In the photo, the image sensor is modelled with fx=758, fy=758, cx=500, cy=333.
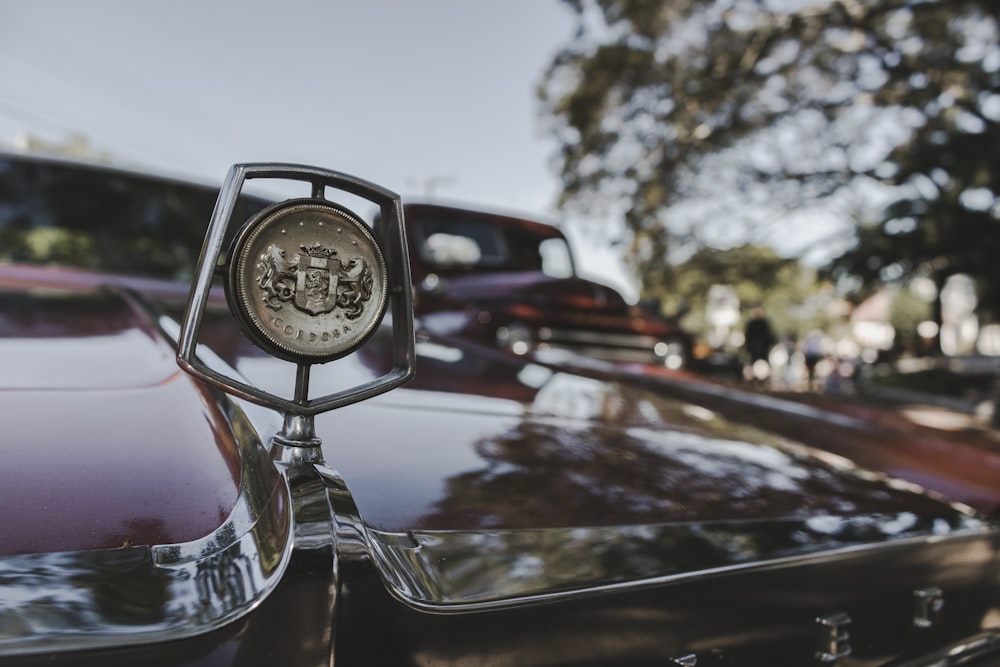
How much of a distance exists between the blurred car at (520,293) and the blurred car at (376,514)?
5.91ft

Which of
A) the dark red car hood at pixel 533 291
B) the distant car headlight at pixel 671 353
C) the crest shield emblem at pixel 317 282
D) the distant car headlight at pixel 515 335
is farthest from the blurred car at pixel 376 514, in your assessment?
the distant car headlight at pixel 671 353

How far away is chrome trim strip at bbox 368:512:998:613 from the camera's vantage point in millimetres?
765

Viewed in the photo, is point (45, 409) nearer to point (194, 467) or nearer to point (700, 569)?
point (194, 467)

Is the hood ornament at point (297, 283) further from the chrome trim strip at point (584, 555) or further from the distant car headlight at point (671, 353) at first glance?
the distant car headlight at point (671, 353)

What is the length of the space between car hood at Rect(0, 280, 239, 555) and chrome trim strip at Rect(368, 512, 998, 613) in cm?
21

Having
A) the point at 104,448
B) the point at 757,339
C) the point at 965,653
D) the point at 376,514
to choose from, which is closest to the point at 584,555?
the point at 376,514

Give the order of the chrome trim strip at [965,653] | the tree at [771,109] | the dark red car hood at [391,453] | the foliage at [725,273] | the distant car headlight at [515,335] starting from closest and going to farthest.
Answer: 1. the dark red car hood at [391,453]
2. the chrome trim strip at [965,653]
3. the distant car headlight at [515,335]
4. the tree at [771,109]
5. the foliage at [725,273]

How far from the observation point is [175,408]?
1027mm

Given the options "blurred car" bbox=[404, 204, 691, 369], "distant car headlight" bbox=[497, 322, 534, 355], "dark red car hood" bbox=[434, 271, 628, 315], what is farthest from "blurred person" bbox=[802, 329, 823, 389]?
"distant car headlight" bbox=[497, 322, 534, 355]

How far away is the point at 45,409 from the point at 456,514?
52 cm

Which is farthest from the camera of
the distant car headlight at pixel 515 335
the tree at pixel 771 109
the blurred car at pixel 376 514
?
the tree at pixel 771 109

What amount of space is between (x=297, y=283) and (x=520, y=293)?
278 centimetres

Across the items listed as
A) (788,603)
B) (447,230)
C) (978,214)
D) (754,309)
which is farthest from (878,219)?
(788,603)

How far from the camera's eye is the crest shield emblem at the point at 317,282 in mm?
739
